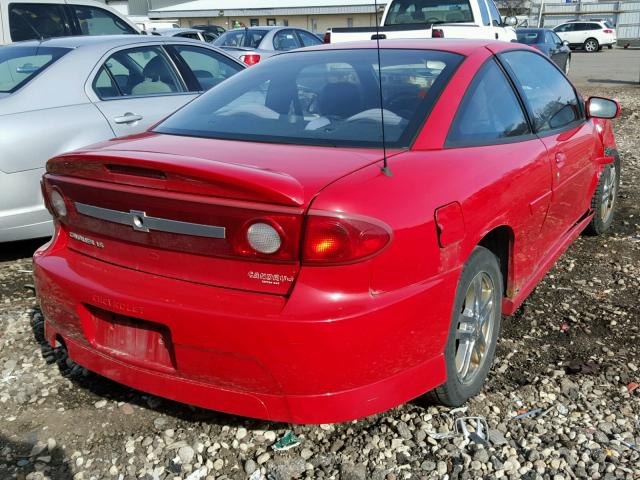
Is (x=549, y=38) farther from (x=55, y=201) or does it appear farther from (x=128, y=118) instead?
(x=55, y=201)

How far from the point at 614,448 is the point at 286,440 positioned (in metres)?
1.28

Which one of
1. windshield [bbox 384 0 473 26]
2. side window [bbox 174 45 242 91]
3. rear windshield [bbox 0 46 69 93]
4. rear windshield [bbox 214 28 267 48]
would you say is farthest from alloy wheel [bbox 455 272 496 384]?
rear windshield [bbox 214 28 267 48]

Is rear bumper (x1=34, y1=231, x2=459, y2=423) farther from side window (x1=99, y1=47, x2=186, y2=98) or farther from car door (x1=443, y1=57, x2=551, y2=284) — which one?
side window (x1=99, y1=47, x2=186, y2=98)

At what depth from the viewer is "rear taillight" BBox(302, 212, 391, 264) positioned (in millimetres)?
2084

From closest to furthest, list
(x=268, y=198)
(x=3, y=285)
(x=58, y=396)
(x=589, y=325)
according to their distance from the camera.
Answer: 1. (x=268, y=198)
2. (x=58, y=396)
3. (x=589, y=325)
4. (x=3, y=285)

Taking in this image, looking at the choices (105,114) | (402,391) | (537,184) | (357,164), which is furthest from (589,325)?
(105,114)

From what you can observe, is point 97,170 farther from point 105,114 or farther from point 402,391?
point 105,114

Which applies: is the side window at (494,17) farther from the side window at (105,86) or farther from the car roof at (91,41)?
the side window at (105,86)

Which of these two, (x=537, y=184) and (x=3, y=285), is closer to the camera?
(x=537, y=184)

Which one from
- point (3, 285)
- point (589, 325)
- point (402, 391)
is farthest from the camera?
point (3, 285)

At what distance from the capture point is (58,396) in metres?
2.96

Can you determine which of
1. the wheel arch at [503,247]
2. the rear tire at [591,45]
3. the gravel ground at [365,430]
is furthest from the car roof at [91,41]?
the rear tire at [591,45]

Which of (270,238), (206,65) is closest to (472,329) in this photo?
(270,238)

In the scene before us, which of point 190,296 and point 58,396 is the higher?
point 190,296
